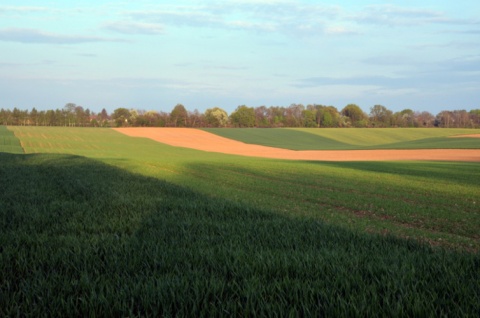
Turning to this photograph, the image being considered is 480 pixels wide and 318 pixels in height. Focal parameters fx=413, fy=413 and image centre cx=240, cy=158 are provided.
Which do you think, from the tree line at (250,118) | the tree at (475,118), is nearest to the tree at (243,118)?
the tree line at (250,118)

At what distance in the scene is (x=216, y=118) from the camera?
140m

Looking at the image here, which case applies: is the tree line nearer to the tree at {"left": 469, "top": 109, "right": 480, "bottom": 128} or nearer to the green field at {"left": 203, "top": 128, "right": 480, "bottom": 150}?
the tree at {"left": 469, "top": 109, "right": 480, "bottom": 128}

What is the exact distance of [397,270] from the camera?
4160 millimetres

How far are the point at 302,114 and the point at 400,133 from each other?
49824mm

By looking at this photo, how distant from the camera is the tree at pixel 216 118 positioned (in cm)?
13830

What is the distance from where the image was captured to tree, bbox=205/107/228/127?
13830 centimetres

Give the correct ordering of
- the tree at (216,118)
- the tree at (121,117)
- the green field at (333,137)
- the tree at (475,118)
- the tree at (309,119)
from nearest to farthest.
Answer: the green field at (333,137)
the tree at (121,117)
the tree at (216,118)
the tree at (475,118)
the tree at (309,119)

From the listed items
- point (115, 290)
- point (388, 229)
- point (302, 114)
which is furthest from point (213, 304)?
point (302, 114)

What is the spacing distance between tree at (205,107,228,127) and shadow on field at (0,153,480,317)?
13165cm

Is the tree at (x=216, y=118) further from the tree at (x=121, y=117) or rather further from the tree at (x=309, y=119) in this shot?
the tree at (x=309, y=119)

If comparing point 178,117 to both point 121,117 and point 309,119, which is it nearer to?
point 121,117

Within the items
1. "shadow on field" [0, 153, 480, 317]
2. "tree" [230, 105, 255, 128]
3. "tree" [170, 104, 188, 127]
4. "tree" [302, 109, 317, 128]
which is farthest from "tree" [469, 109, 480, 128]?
"shadow on field" [0, 153, 480, 317]

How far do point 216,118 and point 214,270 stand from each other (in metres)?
137

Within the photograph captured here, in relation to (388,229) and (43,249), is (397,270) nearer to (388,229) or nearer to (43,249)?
(43,249)
